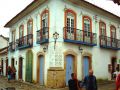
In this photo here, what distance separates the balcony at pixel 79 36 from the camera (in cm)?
1870

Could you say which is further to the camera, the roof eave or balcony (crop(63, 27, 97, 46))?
the roof eave

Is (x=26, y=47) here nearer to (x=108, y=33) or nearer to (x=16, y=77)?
(x=16, y=77)

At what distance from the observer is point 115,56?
79.4ft

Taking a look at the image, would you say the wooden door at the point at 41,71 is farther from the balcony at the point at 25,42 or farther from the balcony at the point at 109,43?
the balcony at the point at 109,43

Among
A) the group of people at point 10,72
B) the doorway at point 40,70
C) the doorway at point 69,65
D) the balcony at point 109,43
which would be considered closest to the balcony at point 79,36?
the balcony at point 109,43

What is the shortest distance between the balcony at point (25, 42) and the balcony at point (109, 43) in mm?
6048

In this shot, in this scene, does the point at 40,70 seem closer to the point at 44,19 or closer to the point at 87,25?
the point at 44,19

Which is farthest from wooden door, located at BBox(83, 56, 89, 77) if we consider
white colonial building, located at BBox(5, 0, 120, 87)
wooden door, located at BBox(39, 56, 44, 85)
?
wooden door, located at BBox(39, 56, 44, 85)

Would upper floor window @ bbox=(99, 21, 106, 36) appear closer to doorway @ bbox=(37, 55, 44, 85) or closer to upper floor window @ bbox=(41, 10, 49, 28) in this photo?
upper floor window @ bbox=(41, 10, 49, 28)

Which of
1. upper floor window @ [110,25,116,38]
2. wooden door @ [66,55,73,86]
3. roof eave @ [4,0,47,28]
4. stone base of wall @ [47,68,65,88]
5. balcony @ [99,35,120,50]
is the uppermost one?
roof eave @ [4,0,47,28]

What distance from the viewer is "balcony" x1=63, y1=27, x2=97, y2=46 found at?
18703mm

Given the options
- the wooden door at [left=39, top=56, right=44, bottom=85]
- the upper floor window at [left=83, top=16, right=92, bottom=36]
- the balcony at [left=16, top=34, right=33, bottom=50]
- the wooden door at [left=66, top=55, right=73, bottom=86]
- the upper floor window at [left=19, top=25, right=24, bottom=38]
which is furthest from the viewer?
the upper floor window at [left=19, top=25, right=24, bottom=38]

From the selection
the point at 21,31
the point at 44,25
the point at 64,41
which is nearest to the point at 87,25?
the point at 64,41

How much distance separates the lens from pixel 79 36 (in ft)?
63.9
